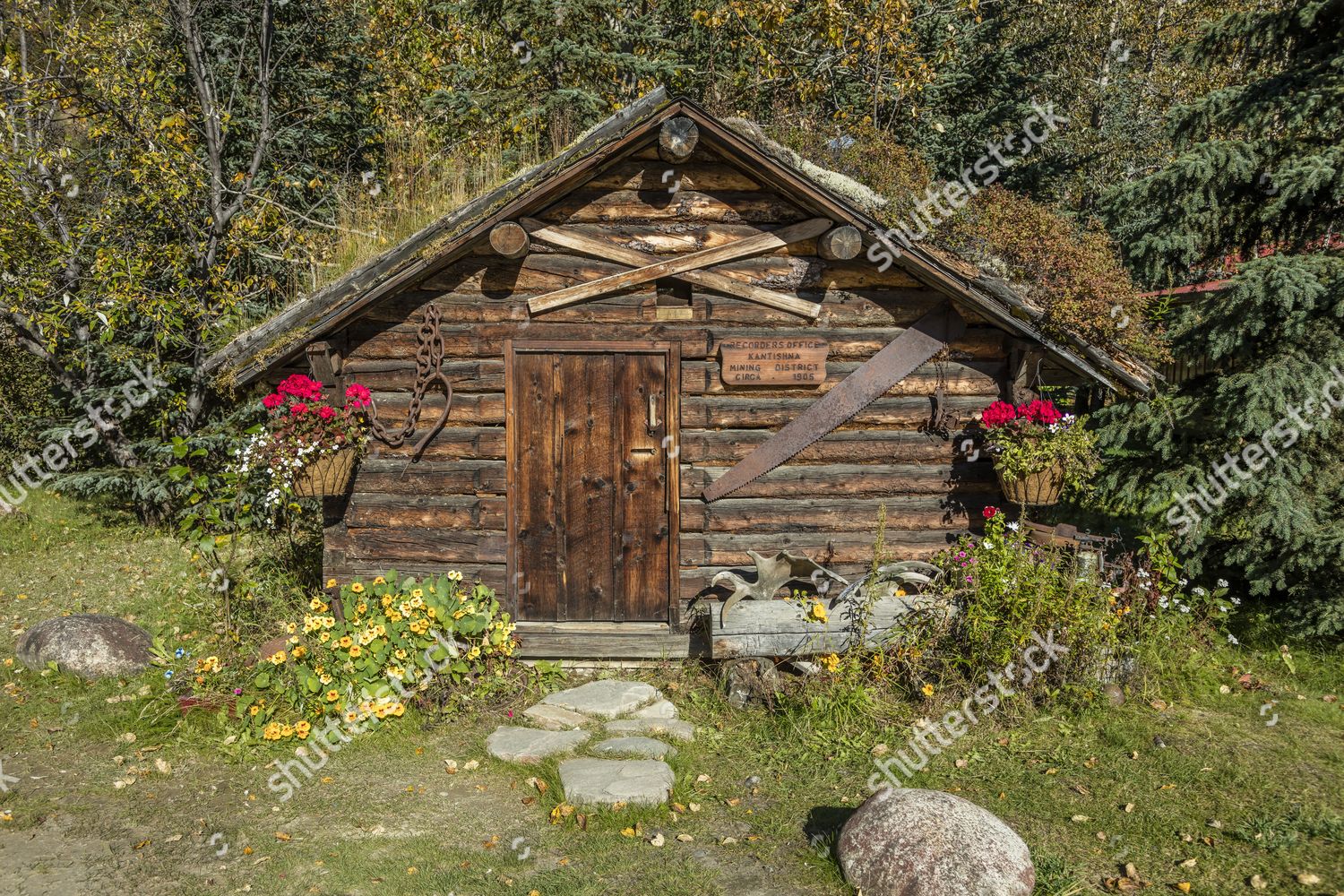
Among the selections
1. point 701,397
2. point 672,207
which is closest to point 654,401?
point 701,397

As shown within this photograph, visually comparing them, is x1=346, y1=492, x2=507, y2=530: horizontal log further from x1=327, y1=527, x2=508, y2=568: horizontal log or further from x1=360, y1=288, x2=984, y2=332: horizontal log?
x1=360, y1=288, x2=984, y2=332: horizontal log

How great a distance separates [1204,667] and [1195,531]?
116 cm

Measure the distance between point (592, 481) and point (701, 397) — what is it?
3.75 feet

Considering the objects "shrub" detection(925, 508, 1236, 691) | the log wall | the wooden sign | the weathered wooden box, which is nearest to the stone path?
the weathered wooden box

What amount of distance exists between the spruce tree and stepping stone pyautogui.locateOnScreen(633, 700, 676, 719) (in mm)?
4601

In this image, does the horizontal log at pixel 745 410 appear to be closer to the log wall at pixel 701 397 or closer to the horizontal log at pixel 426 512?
the log wall at pixel 701 397

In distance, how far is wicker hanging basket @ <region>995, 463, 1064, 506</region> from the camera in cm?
676

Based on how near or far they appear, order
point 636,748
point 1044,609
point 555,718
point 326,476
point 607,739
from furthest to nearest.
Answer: point 326,476 → point 555,718 → point 1044,609 → point 607,739 → point 636,748

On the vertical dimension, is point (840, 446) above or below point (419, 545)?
above

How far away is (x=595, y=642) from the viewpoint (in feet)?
24.5

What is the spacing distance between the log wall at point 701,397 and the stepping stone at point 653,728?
1.24 m

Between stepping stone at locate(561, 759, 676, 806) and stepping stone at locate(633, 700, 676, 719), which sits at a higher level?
stepping stone at locate(561, 759, 676, 806)

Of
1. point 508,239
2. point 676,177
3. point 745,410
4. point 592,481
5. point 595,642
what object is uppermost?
point 676,177

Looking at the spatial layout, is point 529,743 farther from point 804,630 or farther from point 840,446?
point 840,446
